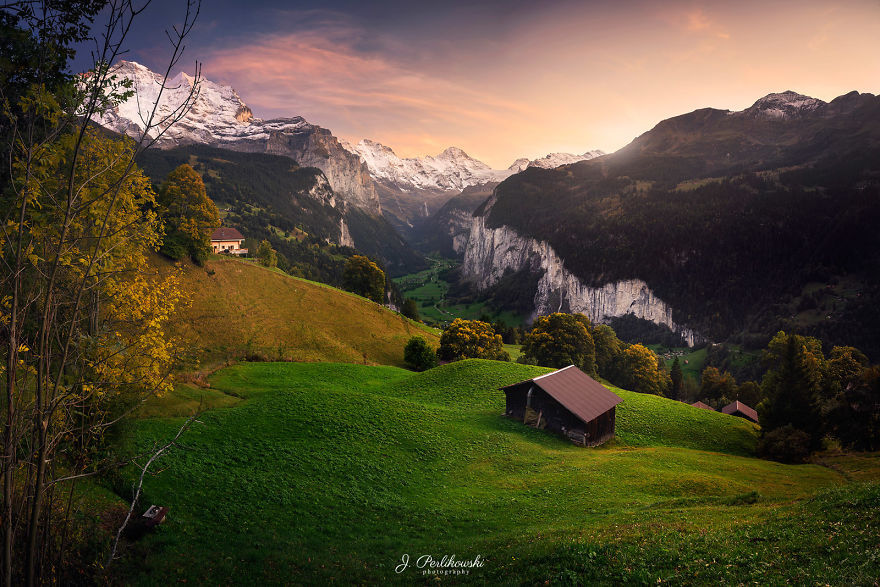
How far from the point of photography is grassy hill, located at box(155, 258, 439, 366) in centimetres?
5672

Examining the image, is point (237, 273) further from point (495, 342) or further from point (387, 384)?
point (495, 342)

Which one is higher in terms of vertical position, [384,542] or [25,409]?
[25,409]

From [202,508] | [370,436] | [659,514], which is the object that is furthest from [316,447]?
[659,514]

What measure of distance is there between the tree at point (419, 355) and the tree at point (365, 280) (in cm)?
3167

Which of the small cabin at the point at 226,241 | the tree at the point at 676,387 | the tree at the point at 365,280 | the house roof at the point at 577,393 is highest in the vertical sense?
the small cabin at the point at 226,241

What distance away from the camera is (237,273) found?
73438 millimetres

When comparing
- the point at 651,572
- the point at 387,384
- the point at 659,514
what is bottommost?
the point at 387,384

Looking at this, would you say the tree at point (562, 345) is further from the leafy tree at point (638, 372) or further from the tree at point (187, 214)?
the tree at point (187, 214)

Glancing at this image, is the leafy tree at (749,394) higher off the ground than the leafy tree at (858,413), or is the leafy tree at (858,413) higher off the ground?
the leafy tree at (858,413)

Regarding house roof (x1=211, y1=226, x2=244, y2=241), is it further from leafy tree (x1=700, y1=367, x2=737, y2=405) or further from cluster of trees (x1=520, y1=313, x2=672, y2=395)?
leafy tree (x1=700, y1=367, x2=737, y2=405)

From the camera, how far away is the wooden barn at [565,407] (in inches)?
1454

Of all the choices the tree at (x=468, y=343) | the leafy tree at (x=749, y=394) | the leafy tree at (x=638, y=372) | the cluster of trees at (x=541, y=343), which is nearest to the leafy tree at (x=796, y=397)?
the cluster of trees at (x=541, y=343)

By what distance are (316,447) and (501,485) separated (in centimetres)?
1153

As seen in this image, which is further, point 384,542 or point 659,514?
point 659,514
